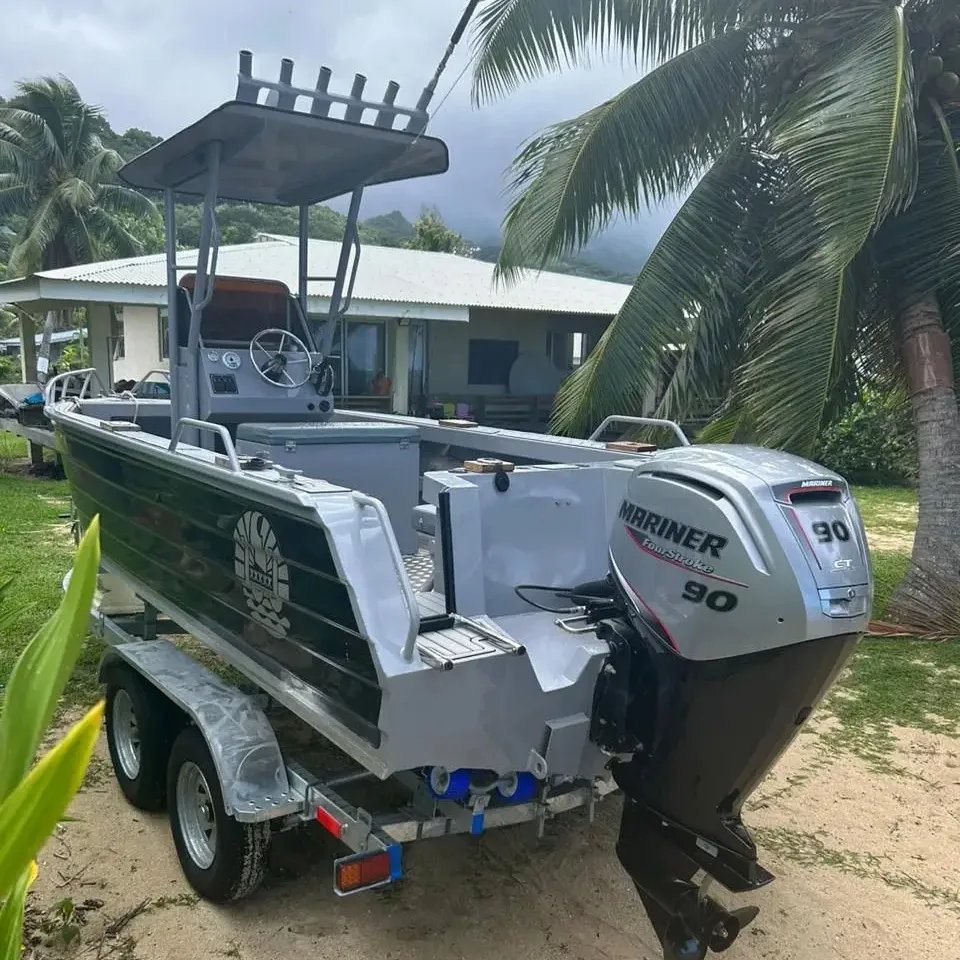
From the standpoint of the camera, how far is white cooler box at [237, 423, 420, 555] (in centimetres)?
438

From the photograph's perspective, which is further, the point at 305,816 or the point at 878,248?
the point at 878,248

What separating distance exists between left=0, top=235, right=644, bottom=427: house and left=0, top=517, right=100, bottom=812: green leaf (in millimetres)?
12074

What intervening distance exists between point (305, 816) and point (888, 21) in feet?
20.5

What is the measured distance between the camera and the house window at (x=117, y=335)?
16141mm

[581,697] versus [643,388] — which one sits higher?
[643,388]

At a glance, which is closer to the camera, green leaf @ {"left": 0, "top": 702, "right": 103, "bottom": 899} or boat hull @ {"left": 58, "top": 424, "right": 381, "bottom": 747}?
green leaf @ {"left": 0, "top": 702, "right": 103, "bottom": 899}

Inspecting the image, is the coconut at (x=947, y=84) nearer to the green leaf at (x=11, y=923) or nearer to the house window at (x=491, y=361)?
the green leaf at (x=11, y=923)

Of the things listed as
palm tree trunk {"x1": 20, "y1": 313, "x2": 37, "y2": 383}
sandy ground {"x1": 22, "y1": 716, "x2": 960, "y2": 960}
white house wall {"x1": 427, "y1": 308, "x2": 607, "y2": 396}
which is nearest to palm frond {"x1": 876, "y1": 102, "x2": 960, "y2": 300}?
sandy ground {"x1": 22, "y1": 716, "x2": 960, "y2": 960}

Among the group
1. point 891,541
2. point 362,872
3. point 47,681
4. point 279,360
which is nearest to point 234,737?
point 362,872

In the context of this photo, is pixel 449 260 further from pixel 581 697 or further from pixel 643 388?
pixel 581 697

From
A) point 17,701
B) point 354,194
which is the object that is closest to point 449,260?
point 354,194

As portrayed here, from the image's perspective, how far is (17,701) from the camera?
3.93ft

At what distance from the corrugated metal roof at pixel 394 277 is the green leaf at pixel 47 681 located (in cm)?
1061

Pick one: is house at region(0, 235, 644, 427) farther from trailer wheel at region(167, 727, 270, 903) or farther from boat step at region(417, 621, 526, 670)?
boat step at region(417, 621, 526, 670)
